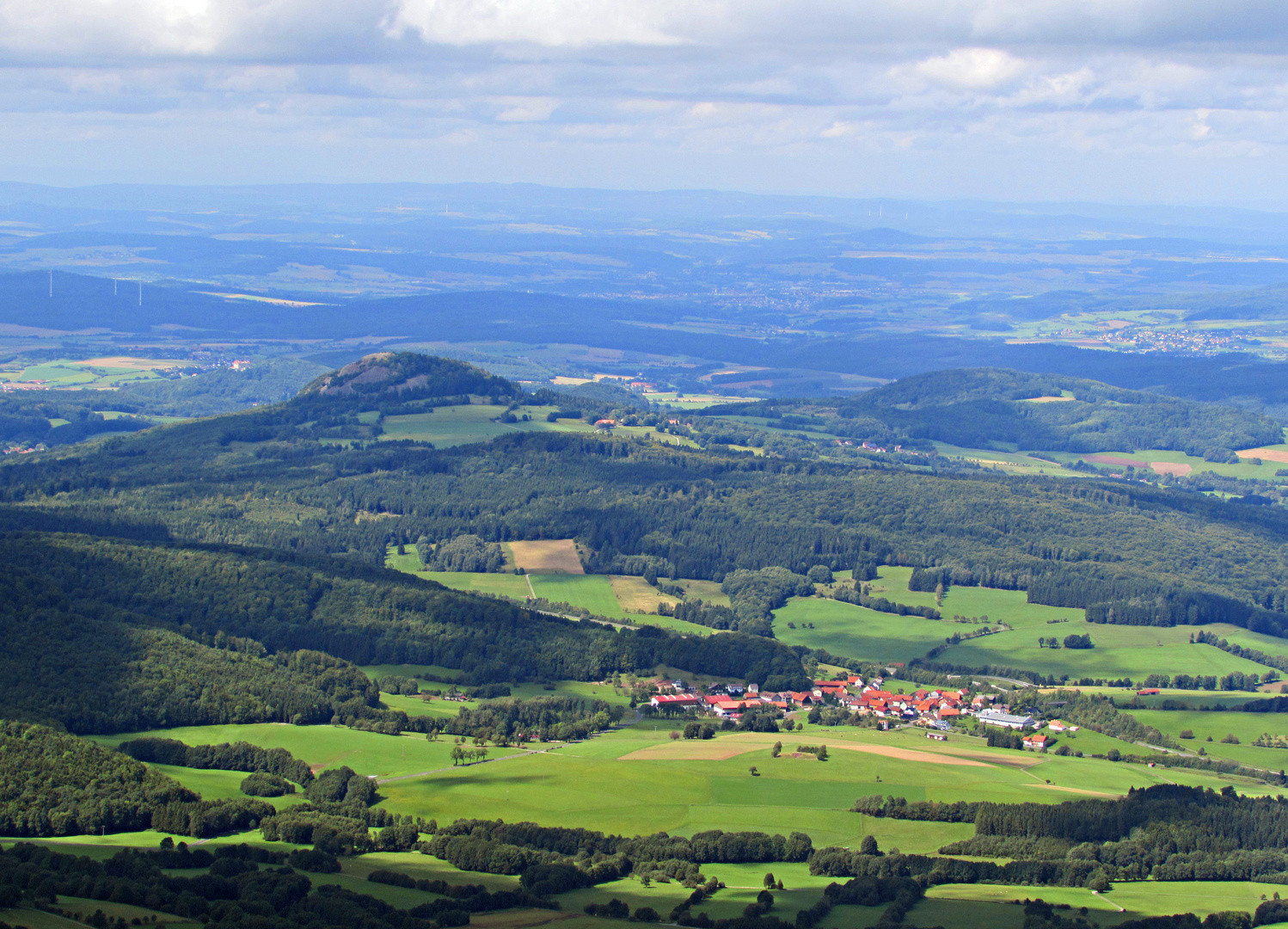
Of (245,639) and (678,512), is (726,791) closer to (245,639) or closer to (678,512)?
(245,639)

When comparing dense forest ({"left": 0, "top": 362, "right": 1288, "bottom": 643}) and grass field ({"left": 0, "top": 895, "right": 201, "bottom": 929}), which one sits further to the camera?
dense forest ({"left": 0, "top": 362, "right": 1288, "bottom": 643})

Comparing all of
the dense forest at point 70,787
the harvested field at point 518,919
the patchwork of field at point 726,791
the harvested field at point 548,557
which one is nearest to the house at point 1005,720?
the patchwork of field at point 726,791

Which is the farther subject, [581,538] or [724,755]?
[581,538]

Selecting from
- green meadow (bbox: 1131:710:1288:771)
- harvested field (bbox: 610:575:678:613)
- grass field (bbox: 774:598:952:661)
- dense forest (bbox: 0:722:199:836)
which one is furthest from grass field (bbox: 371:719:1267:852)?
harvested field (bbox: 610:575:678:613)

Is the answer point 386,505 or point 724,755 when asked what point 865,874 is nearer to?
point 724,755

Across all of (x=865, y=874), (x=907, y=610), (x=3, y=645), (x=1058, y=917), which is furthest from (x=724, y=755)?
(x=907, y=610)

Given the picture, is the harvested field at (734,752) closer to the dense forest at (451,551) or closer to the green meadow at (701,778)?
the green meadow at (701,778)

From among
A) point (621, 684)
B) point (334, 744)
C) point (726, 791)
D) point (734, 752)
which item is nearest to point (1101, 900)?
point (726, 791)

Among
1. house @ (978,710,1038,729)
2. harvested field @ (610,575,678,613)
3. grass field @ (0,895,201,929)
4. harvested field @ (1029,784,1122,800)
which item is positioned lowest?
house @ (978,710,1038,729)

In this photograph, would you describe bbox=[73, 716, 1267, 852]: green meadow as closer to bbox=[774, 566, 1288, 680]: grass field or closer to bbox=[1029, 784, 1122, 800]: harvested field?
bbox=[1029, 784, 1122, 800]: harvested field
